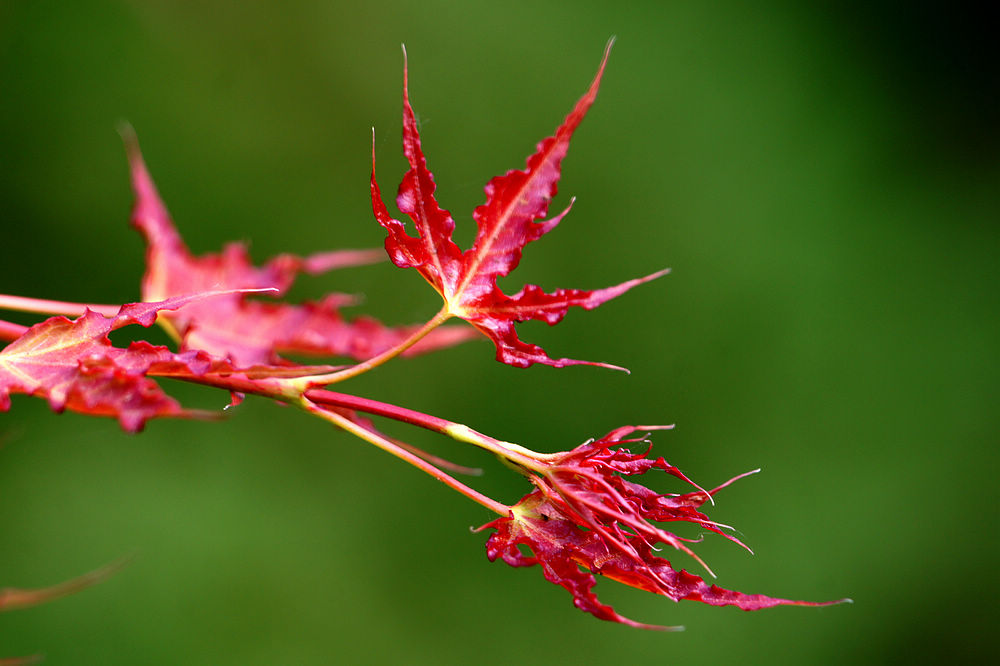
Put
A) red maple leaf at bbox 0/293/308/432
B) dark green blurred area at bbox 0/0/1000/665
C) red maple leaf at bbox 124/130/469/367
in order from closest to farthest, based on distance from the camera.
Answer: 1. red maple leaf at bbox 0/293/308/432
2. red maple leaf at bbox 124/130/469/367
3. dark green blurred area at bbox 0/0/1000/665

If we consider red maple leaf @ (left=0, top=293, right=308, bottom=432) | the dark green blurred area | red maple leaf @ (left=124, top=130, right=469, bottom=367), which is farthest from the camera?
the dark green blurred area

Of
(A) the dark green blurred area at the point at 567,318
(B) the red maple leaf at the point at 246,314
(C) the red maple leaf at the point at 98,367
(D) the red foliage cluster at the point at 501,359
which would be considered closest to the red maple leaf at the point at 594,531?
(D) the red foliage cluster at the point at 501,359

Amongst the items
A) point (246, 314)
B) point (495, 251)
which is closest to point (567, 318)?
point (246, 314)

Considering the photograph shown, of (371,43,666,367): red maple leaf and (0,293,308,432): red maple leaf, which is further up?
(371,43,666,367): red maple leaf

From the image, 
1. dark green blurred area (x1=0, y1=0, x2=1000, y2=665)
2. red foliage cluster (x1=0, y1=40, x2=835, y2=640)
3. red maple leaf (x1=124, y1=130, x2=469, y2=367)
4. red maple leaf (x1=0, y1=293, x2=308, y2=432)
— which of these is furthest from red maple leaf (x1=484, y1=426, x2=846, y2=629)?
dark green blurred area (x1=0, y1=0, x2=1000, y2=665)

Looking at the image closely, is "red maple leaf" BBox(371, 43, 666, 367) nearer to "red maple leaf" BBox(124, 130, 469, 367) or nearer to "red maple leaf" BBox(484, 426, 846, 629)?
"red maple leaf" BBox(484, 426, 846, 629)

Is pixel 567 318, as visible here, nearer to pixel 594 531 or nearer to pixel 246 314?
pixel 246 314

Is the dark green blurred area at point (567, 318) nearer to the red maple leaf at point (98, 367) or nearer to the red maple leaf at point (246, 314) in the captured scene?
the red maple leaf at point (246, 314)

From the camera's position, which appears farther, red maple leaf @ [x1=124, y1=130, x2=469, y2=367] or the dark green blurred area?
the dark green blurred area
